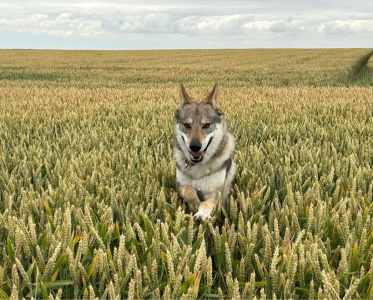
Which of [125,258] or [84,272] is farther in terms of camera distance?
[125,258]

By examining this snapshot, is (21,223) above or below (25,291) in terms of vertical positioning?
above

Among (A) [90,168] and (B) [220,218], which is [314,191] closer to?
(B) [220,218]

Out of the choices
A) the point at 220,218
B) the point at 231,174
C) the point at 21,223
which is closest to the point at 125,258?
the point at 21,223

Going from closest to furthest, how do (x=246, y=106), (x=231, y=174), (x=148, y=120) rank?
(x=231, y=174), (x=148, y=120), (x=246, y=106)

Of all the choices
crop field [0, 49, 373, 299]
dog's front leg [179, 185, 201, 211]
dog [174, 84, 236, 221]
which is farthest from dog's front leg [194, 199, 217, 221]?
dog's front leg [179, 185, 201, 211]

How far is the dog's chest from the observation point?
3.70 meters

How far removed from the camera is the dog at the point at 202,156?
3.64 m

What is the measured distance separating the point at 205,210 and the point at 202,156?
639mm

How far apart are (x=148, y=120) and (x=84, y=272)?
6045 millimetres

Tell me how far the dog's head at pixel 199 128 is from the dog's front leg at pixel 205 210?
20.9 inches

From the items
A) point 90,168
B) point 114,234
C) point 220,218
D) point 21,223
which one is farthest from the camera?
point 90,168

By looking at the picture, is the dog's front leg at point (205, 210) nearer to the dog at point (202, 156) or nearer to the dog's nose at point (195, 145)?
the dog at point (202, 156)

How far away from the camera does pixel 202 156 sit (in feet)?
12.2

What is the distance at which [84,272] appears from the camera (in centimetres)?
225
